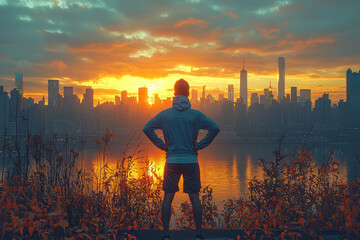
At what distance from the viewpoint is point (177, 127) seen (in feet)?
14.0

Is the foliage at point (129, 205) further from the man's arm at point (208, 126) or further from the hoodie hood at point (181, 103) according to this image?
the hoodie hood at point (181, 103)

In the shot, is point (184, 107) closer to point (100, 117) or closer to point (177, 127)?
point (177, 127)

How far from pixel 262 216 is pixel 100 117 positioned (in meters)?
198

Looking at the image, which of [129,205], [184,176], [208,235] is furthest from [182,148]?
[129,205]

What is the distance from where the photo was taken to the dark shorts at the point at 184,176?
416 cm

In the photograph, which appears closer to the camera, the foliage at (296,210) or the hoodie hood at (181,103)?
the foliage at (296,210)

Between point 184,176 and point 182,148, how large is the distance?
413 mm

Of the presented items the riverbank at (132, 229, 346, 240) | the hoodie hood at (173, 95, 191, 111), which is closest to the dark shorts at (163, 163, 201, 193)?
the riverbank at (132, 229, 346, 240)

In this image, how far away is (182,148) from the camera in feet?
13.7

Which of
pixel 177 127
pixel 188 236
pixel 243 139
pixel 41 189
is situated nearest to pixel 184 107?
pixel 177 127

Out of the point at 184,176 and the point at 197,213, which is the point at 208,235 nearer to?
the point at 197,213

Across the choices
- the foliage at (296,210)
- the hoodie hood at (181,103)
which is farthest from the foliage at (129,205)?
the hoodie hood at (181,103)

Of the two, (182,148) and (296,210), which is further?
(296,210)

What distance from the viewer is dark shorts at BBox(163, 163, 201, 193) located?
4.16 metres
